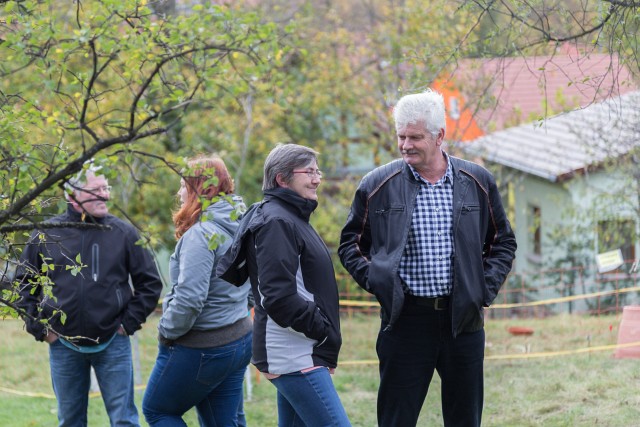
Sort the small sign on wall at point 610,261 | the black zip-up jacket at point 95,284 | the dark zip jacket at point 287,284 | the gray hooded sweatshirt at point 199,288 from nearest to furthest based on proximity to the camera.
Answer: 1. the dark zip jacket at point 287,284
2. the gray hooded sweatshirt at point 199,288
3. the black zip-up jacket at point 95,284
4. the small sign on wall at point 610,261

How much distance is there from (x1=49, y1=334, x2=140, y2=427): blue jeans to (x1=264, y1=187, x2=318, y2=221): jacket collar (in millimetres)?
1693

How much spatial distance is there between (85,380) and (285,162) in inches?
78.8

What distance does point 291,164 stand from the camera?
4.14 meters

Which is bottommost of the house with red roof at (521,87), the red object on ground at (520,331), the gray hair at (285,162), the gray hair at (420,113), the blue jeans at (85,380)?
the red object on ground at (520,331)

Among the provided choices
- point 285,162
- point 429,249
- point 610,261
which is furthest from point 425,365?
point 610,261

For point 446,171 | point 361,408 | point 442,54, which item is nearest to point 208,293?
point 446,171

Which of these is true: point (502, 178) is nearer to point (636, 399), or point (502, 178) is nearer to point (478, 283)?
point (636, 399)

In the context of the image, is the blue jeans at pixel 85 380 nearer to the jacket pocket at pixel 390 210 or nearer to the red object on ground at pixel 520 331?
the jacket pocket at pixel 390 210

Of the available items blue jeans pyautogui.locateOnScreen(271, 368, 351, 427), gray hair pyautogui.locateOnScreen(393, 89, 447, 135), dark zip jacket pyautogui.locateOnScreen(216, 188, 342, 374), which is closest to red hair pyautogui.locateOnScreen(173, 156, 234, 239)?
dark zip jacket pyautogui.locateOnScreen(216, 188, 342, 374)

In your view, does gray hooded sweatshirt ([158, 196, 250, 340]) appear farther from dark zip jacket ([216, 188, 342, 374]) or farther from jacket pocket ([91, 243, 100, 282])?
jacket pocket ([91, 243, 100, 282])

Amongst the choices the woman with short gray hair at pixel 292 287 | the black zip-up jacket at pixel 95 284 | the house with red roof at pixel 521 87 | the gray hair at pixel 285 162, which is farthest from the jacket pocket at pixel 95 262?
the house with red roof at pixel 521 87

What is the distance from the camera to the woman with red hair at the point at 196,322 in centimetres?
451

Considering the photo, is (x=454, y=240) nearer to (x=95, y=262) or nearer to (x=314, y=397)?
(x=314, y=397)

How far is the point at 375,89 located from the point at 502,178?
312cm
